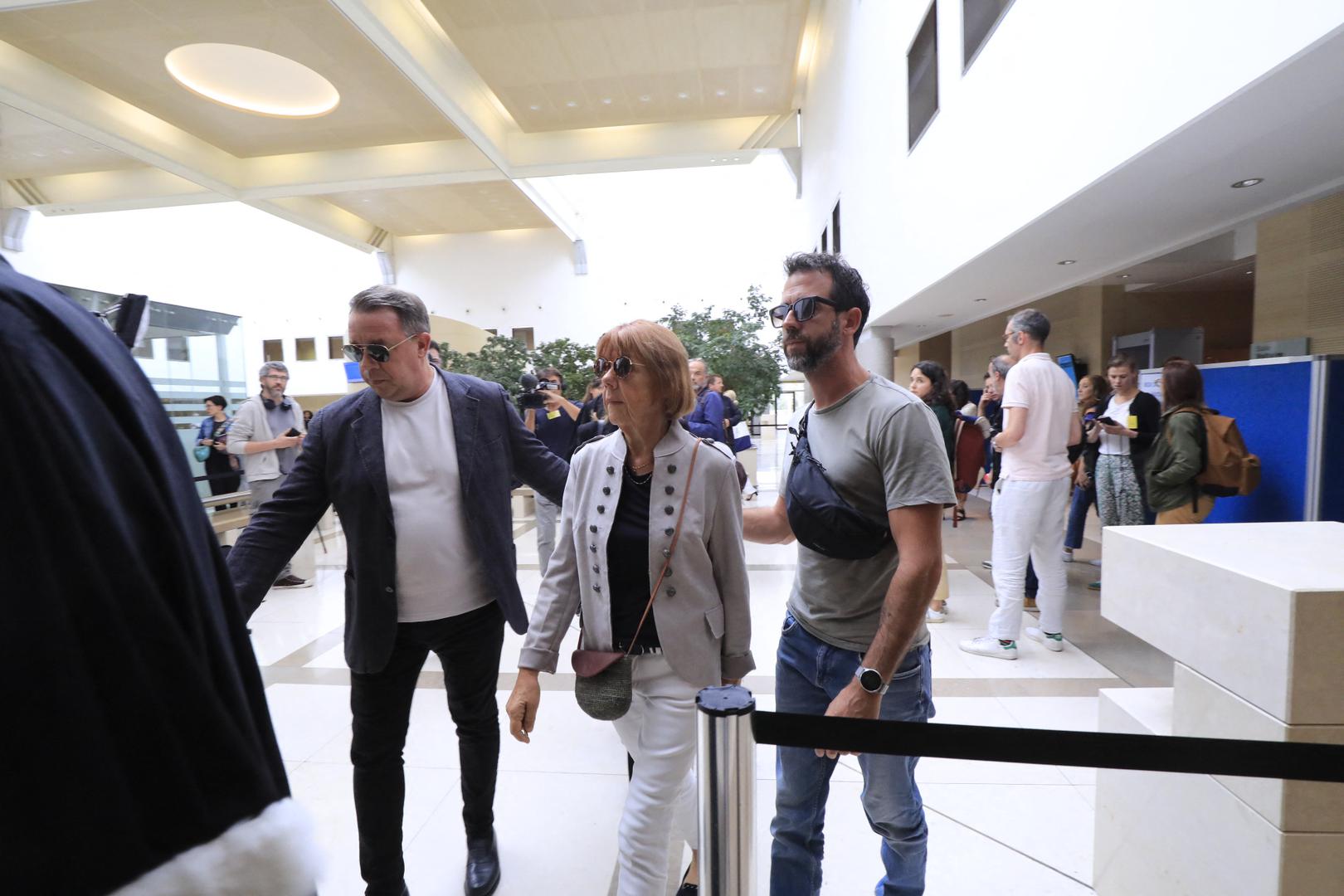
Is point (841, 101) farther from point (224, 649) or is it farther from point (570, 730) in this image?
point (224, 649)

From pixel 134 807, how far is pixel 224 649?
0.14 meters

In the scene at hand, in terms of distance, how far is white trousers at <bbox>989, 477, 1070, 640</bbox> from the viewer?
13.2 feet

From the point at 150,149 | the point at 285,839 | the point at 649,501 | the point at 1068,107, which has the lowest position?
the point at 285,839

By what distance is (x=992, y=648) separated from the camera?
4.16m

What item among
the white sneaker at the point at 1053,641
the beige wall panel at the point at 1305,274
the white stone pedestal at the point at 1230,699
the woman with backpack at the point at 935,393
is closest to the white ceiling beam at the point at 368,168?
the woman with backpack at the point at 935,393

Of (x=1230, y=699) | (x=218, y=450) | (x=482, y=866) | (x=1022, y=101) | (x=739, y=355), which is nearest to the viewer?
(x=1230, y=699)

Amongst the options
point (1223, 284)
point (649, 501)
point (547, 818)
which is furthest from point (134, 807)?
point (1223, 284)

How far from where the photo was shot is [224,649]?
2.11 feet

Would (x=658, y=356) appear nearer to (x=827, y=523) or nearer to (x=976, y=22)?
(x=827, y=523)

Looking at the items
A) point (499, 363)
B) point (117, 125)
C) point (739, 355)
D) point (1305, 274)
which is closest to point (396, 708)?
point (1305, 274)

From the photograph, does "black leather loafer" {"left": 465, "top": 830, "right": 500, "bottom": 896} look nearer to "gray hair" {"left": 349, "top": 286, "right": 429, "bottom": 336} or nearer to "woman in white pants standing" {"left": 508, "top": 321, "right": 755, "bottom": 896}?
"woman in white pants standing" {"left": 508, "top": 321, "right": 755, "bottom": 896}

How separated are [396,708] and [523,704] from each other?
55cm

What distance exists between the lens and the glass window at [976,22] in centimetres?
488

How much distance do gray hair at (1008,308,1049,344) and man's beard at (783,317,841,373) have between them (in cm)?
270
